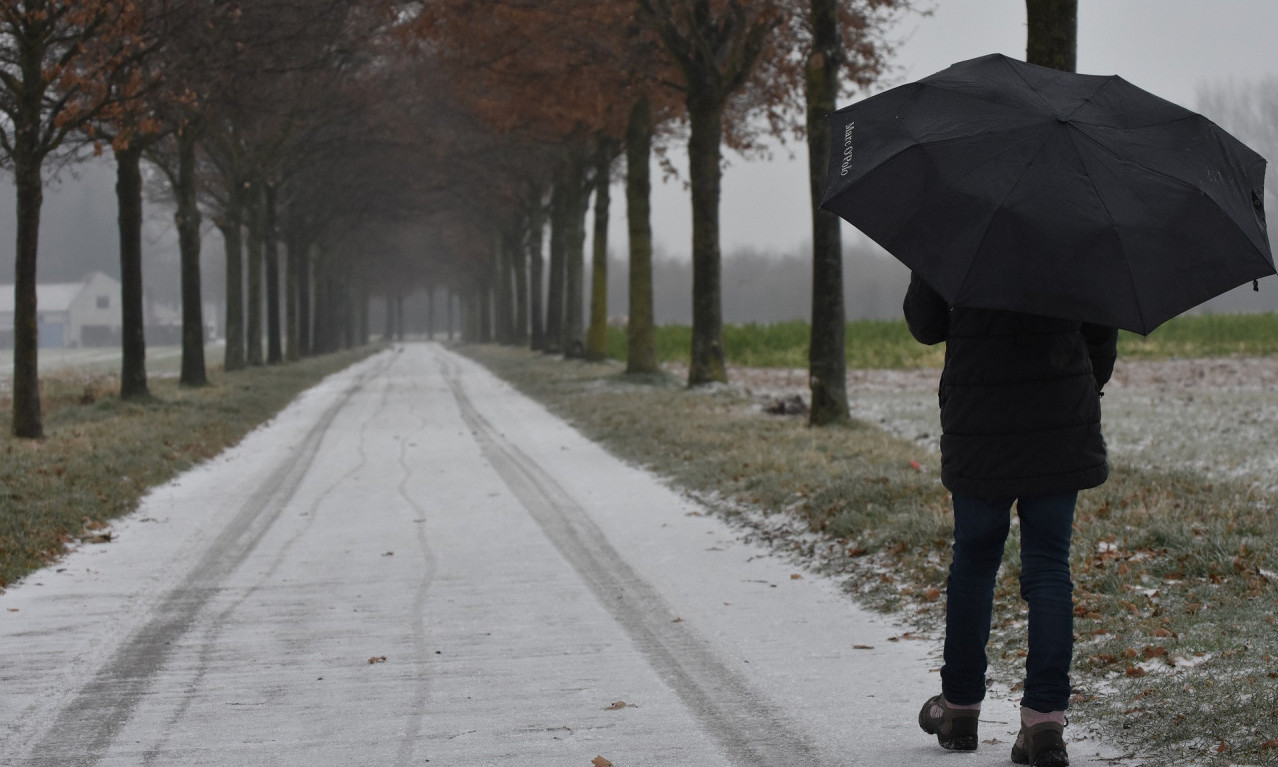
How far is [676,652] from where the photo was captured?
605cm

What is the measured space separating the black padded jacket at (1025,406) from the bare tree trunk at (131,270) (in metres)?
18.2

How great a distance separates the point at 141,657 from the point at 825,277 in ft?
34.2

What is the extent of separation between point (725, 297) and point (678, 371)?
5086 inches

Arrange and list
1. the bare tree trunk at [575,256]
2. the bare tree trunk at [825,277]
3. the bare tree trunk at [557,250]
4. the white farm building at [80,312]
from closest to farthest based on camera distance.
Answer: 1. the bare tree trunk at [825,277]
2. the bare tree trunk at [575,256]
3. the bare tree trunk at [557,250]
4. the white farm building at [80,312]

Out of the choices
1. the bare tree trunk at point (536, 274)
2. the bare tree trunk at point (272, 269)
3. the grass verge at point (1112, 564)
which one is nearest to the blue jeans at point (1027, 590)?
the grass verge at point (1112, 564)

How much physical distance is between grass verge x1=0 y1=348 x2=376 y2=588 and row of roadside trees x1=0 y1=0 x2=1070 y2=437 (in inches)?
46.5

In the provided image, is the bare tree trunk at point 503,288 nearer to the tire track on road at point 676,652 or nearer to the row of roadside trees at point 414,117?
the row of roadside trees at point 414,117

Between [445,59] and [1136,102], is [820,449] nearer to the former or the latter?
[1136,102]

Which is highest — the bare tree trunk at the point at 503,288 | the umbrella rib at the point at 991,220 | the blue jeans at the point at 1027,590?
the bare tree trunk at the point at 503,288

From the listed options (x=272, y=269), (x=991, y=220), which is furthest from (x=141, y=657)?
(x=272, y=269)

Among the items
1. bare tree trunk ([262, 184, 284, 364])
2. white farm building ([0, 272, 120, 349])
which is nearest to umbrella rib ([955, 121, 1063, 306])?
bare tree trunk ([262, 184, 284, 364])

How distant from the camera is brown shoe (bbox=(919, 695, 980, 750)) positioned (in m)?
4.52

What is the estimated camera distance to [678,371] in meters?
31.7

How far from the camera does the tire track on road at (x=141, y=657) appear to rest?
477 centimetres
